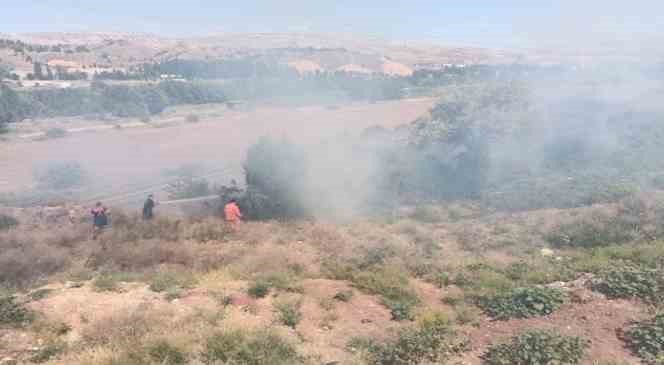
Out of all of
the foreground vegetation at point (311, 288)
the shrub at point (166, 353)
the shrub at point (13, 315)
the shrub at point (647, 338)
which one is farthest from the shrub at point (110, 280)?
the shrub at point (647, 338)

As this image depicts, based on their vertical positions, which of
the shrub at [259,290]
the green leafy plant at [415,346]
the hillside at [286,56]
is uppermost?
the hillside at [286,56]

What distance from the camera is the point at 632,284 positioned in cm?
738

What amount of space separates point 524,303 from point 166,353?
4611mm

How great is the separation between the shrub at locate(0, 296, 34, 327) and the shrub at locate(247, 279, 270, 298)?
2980 millimetres

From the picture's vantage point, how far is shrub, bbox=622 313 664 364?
5.58 m

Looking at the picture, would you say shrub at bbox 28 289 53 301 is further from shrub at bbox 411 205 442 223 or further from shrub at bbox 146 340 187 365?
shrub at bbox 411 205 442 223

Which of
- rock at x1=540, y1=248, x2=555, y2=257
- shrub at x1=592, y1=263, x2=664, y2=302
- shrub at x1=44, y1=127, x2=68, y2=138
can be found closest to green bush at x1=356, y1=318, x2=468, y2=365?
shrub at x1=592, y1=263, x2=664, y2=302

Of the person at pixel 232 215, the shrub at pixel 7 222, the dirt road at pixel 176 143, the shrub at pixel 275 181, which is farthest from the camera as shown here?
the dirt road at pixel 176 143

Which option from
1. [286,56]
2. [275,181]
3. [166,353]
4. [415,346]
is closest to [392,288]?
[415,346]

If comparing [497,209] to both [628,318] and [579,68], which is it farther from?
[579,68]

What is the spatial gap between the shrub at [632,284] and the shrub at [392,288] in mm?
2703

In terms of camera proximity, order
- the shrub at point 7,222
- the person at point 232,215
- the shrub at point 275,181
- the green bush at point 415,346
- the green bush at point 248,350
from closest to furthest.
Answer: the green bush at point 248,350, the green bush at point 415,346, the person at point 232,215, the shrub at point 7,222, the shrub at point 275,181

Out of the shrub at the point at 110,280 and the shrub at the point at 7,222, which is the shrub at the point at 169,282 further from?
the shrub at the point at 7,222

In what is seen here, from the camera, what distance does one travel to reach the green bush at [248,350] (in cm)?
554
